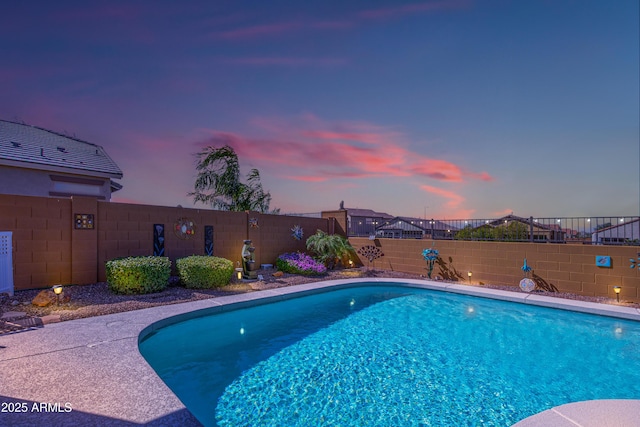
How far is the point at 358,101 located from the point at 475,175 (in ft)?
22.7

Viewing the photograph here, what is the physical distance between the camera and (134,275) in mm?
6766

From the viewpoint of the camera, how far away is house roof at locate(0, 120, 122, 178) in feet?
32.6

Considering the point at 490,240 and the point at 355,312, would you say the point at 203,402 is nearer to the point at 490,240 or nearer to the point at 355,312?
the point at 355,312

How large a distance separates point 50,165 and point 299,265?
9.11 m

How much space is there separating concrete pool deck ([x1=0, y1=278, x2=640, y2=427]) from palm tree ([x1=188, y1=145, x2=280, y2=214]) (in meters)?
12.7

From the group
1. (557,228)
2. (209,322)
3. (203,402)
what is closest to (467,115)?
(557,228)

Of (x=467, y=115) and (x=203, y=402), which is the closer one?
(x=203, y=402)

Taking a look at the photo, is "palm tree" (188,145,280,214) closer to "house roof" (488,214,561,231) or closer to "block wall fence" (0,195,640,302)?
"block wall fence" (0,195,640,302)

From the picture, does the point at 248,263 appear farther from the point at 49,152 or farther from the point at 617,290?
the point at 617,290

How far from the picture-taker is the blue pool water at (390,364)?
3199 millimetres

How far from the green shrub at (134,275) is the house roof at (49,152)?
6242 mm

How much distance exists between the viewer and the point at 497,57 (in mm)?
8680

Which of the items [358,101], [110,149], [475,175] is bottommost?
[475,175]

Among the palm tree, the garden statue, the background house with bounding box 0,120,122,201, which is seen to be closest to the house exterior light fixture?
the garden statue
